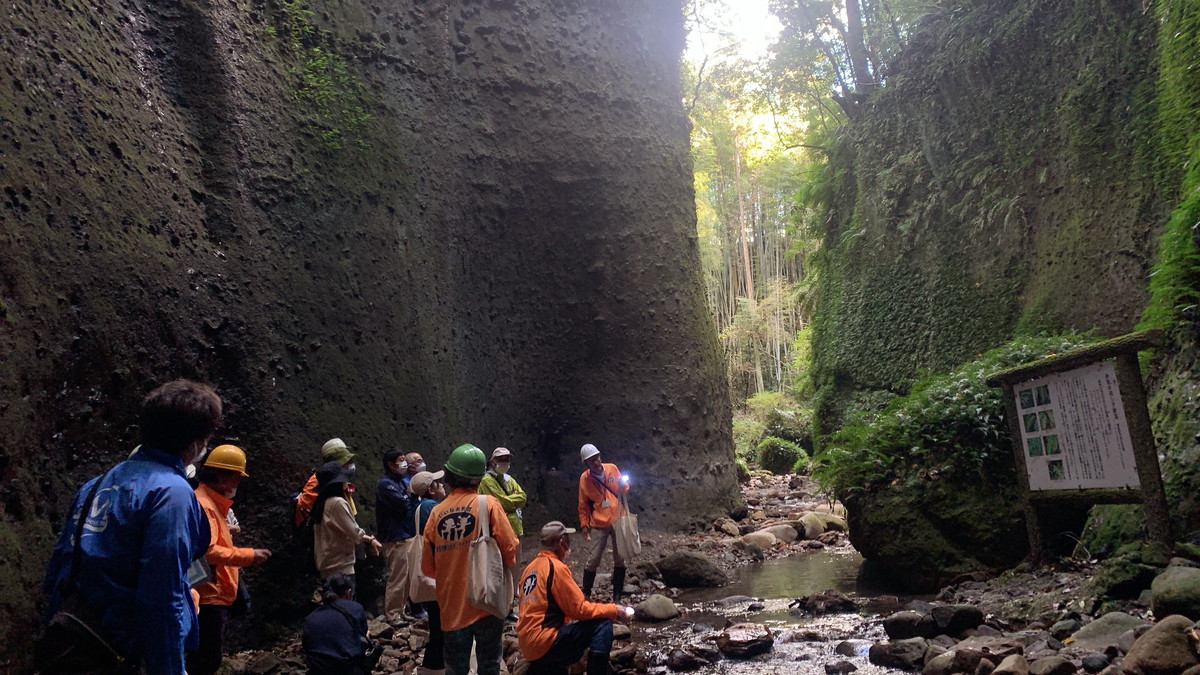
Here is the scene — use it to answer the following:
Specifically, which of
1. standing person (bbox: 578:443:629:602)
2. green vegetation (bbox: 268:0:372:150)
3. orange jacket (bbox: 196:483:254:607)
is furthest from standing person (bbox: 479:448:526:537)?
green vegetation (bbox: 268:0:372:150)

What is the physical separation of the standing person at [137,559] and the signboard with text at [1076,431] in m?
6.40

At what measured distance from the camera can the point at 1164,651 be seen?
4.04m

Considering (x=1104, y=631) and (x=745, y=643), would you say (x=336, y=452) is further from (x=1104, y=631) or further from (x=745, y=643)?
(x=1104, y=631)

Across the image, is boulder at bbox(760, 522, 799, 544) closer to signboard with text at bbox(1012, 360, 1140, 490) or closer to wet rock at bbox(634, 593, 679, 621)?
wet rock at bbox(634, 593, 679, 621)

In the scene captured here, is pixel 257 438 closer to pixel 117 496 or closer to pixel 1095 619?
pixel 117 496

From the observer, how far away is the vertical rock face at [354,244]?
Result: 5.93 m

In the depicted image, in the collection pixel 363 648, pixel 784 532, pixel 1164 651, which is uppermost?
pixel 784 532

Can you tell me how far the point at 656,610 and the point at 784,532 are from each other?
531cm

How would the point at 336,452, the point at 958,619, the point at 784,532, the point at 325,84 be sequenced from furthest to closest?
the point at 784,532 → the point at 325,84 → the point at 336,452 → the point at 958,619

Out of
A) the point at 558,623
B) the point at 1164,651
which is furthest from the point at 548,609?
the point at 1164,651

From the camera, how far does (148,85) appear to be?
7719 millimetres

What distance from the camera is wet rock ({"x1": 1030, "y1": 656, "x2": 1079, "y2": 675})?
14.0 ft

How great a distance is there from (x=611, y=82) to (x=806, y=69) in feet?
28.1

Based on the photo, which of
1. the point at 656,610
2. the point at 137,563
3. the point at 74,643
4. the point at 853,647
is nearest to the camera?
the point at 74,643
